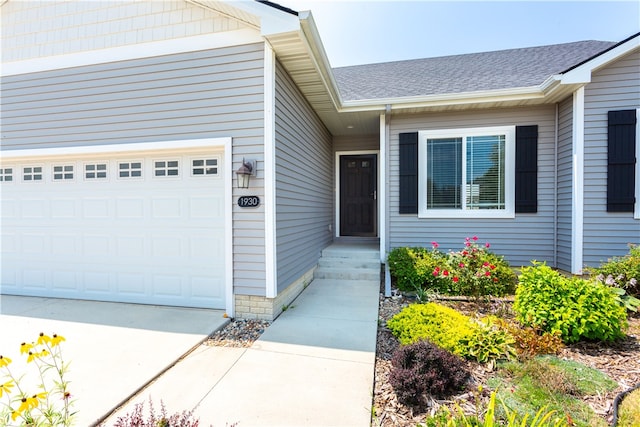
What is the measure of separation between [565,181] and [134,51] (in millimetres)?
6984

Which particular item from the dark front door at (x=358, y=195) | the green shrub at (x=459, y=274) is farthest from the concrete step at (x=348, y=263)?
the dark front door at (x=358, y=195)

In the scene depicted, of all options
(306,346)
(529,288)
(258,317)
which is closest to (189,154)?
(258,317)

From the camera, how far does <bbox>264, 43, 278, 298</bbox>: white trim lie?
366cm

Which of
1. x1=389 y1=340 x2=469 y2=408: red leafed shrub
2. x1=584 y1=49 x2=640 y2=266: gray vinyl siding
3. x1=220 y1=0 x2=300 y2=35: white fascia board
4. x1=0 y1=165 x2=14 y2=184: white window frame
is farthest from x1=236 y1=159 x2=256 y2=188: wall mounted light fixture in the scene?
x1=584 y1=49 x2=640 y2=266: gray vinyl siding

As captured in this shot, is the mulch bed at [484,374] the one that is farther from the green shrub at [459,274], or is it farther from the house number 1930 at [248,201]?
the house number 1930 at [248,201]

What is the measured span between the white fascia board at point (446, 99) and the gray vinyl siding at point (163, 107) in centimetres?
244

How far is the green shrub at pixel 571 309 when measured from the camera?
2871 mm

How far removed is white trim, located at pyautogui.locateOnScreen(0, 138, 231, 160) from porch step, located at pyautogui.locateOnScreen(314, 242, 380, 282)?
9.92 feet

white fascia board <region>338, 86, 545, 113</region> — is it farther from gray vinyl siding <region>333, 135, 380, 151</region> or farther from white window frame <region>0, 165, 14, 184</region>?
white window frame <region>0, 165, 14, 184</region>

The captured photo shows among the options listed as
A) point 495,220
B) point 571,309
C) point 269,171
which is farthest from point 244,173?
point 495,220

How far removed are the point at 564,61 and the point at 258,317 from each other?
797 cm

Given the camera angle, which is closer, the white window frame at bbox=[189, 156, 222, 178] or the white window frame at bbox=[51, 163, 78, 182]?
the white window frame at bbox=[189, 156, 222, 178]

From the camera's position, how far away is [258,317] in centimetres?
380

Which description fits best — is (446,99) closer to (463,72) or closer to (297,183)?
Answer: (463,72)
